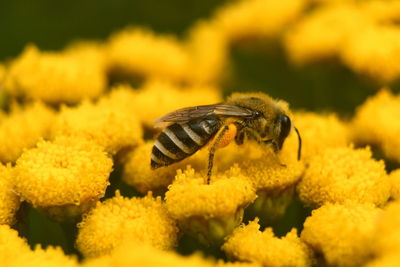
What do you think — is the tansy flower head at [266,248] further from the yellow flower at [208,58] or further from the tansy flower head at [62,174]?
the yellow flower at [208,58]

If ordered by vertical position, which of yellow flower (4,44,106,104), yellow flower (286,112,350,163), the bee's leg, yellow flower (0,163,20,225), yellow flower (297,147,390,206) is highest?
yellow flower (4,44,106,104)

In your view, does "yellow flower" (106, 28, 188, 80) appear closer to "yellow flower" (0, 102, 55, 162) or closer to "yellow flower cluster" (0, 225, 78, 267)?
"yellow flower" (0, 102, 55, 162)

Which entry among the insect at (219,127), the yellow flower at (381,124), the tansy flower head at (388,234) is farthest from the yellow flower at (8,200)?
the yellow flower at (381,124)

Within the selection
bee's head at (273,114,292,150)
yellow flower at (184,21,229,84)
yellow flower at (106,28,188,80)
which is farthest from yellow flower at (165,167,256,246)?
yellow flower at (184,21,229,84)

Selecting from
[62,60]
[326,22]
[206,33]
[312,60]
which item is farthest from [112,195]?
[206,33]

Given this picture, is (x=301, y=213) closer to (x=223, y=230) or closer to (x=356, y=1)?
(x=223, y=230)

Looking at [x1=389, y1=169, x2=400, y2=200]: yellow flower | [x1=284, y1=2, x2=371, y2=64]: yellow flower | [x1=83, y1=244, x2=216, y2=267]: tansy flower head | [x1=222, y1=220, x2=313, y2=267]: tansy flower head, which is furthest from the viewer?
[x1=284, y1=2, x2=371, y2=64]: yellow flower
